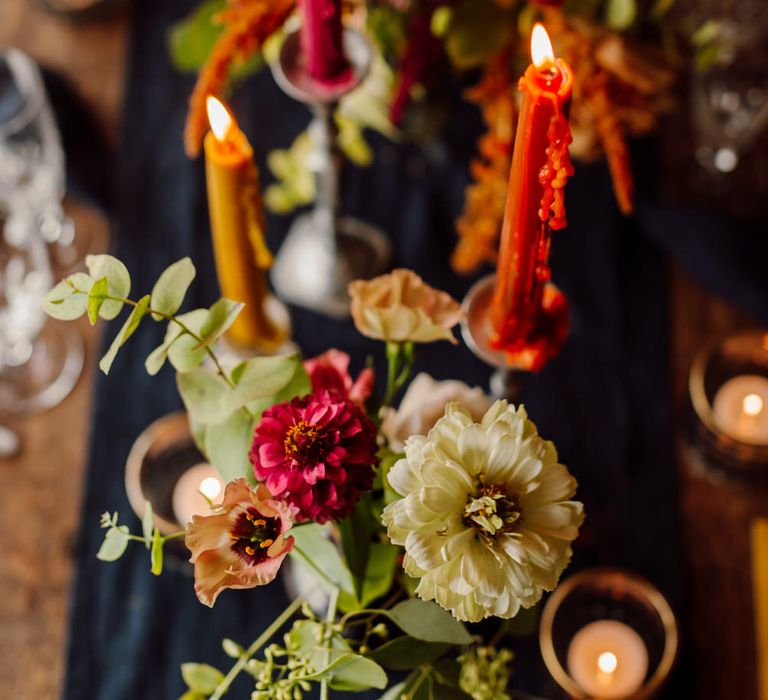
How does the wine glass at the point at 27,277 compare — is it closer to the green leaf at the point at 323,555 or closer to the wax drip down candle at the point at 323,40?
the wax drip down candle at the point at 323,40

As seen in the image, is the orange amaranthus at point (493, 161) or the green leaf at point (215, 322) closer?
the green leaf at point (215, 322)

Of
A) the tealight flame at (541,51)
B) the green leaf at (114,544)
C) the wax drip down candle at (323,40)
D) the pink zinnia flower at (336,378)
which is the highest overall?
the tealight flame at (541,51)

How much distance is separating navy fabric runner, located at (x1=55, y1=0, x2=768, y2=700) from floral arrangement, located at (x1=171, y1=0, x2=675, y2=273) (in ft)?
0.27

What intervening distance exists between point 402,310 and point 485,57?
30cm

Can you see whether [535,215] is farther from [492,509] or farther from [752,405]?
[752,405]

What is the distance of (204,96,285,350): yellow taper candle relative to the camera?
0.53 m

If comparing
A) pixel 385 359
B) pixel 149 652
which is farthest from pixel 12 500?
pixel 385 359

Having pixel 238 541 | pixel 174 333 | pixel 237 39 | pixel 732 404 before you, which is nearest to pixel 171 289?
pixel 174 333

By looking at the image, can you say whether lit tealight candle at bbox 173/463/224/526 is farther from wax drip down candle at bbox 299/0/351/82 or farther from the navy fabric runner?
wax drip down candle at bbox 299/0/351/82

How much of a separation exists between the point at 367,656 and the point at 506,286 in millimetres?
195

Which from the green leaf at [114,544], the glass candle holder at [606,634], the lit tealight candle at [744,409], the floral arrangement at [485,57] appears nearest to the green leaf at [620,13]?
the floral arrangement at [485,57]

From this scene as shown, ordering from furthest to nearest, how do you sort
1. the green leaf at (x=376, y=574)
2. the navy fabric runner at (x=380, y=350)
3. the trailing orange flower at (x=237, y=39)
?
the navy fabric runner at (x=380, y=350) < the trailing orange flower at (x=237, y=39) < the green leaf at (x=376, y=574)

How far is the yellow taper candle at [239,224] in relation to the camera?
528 mm

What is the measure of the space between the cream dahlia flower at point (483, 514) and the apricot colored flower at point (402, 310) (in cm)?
9
